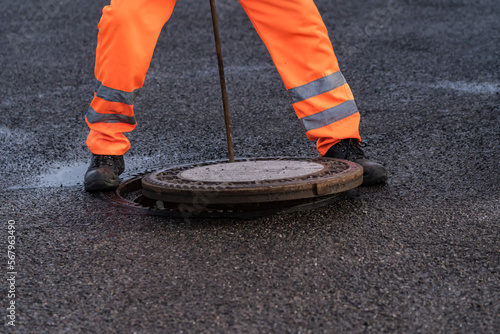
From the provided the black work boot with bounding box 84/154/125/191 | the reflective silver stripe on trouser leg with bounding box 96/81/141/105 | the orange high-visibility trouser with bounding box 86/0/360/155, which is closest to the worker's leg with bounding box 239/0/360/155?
the orange high-visibility trouser with bounding box 86/0/360/155

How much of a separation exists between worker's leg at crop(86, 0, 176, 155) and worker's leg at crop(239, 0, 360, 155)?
1.43ft

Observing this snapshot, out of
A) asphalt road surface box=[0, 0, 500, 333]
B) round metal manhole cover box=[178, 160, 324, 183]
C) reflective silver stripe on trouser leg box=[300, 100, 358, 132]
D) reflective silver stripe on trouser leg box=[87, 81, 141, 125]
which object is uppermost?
reflective silver stripe on trouser leg box=[87, 81, 141, 125]

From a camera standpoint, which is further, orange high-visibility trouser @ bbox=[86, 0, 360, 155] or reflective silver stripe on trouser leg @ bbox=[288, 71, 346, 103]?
reflective silver stripe on trouser leg @ bbox=[288, 71, 346, 103]

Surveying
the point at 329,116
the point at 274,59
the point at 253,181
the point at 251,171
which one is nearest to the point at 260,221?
the point at 253,181

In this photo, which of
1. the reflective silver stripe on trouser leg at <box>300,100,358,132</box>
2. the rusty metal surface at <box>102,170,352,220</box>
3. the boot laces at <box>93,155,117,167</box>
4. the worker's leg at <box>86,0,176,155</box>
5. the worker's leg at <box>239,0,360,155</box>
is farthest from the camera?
the boot laces at <box>93,155,117,167</box>

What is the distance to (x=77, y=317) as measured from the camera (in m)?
1.99

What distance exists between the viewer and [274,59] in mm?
3146

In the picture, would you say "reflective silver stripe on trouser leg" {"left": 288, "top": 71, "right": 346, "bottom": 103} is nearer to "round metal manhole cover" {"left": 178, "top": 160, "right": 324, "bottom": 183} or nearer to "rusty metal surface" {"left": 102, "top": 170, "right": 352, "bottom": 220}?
"round metal manhole cover" {"left": 178, "top": 160, "right": 324, "bottom": 183}

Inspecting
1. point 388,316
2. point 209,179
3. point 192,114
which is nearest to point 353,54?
point 192,114

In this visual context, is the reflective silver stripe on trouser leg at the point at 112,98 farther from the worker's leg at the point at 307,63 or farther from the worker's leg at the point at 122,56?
the worker's leg at the point at 307,63

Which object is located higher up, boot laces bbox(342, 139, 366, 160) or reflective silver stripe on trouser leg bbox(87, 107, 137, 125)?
reflective silver stripe on trouser leg bbox(87, 107, 137, 125)

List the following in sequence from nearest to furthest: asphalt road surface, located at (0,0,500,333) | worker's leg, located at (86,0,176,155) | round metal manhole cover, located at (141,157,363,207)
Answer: asphalt road surface, located at (0,0,500,333) < round metal manhole cover, located at (141,157,363,207) < worker's leg, located at (86,0,176,155)

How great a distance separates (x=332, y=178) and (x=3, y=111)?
9.92ft

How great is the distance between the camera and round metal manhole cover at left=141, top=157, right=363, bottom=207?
2.57 m
